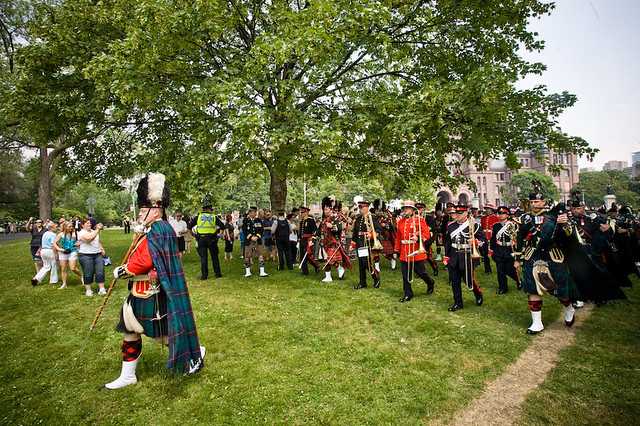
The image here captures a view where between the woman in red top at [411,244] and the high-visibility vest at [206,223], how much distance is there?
20.2 ft

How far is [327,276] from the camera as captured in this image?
1111cm

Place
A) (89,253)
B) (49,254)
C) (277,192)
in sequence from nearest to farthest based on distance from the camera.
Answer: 1. (89,253)
2. (49,254)
3. (277,192)

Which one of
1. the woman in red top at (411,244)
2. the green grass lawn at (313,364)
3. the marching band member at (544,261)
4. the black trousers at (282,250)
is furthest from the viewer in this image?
the black trousers at (282,250)

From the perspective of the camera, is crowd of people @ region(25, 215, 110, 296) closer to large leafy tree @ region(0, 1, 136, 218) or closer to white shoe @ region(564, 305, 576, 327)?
large leafy tree @ region(0, 1, 136, 218)

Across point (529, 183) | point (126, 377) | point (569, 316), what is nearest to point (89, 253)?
point (126, 377)

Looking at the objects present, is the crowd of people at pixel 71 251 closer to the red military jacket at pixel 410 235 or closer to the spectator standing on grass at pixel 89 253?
the spectator standing on grass at pixel 89 253

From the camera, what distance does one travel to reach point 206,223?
11.5 metres

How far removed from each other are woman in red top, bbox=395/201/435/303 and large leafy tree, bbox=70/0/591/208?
2.33m

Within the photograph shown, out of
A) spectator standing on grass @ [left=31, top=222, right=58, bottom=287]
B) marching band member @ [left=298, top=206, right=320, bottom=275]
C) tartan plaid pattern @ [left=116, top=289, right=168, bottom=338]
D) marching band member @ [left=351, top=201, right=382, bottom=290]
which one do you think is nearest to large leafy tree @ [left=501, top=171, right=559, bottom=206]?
marching band member @ [left=298, top=206, right=320, bottom=275]

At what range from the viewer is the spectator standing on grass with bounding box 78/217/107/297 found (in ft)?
31.1

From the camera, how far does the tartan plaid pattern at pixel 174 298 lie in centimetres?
450

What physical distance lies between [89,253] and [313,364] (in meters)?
7.67

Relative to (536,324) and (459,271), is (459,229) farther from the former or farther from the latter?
(536,324)

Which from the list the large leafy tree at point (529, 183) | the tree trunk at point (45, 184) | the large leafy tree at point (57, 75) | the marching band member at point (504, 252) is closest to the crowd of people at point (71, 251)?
the large leafy tree at point (57, 75)
